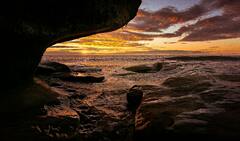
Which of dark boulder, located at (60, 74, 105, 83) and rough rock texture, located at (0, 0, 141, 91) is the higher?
rough rock texture, located at (0, 0, 141, 91)

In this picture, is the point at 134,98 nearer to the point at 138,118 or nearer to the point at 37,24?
the point at 138,118

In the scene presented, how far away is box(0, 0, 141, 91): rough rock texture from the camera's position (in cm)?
703

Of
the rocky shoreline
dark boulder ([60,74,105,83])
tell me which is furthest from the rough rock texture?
dark boulder ([60,74,105,83])

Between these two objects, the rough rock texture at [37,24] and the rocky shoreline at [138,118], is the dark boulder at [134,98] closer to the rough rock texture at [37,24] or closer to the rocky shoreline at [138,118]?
the rocky shoreline at [138,118]

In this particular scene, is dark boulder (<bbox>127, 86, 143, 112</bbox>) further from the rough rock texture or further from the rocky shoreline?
the rough rock texture

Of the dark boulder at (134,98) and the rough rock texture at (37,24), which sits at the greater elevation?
the rough rock texture at (37,24)

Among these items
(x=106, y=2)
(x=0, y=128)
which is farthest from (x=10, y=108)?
(x=106, y=2)

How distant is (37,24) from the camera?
750 cm

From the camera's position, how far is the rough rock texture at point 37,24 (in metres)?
7.03

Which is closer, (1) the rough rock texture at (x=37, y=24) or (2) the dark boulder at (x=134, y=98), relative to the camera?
(1) the rough rock texture at (x=37, y=24)

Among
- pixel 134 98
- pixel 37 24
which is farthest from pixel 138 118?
pixel 37 24

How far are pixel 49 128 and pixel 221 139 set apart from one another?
11.7 feet

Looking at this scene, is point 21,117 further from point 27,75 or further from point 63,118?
point 27,75

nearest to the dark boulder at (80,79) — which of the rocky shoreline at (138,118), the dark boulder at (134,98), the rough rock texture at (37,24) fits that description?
the rough rock texture at (37,24)
